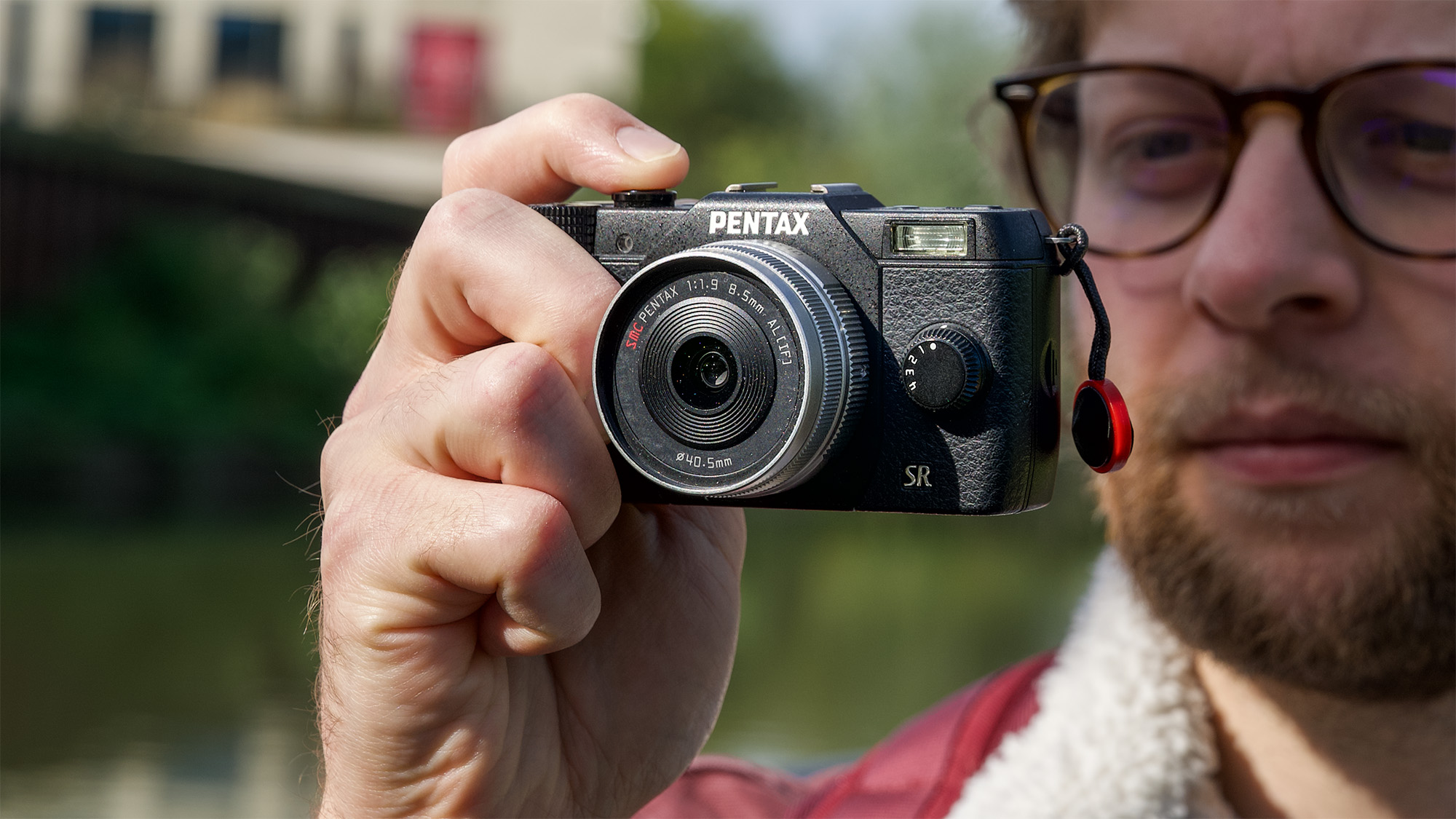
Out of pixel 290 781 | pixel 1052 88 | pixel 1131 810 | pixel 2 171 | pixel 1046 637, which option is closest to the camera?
pixel 1131 810

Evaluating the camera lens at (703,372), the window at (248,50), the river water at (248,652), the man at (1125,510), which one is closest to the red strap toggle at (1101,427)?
the camera lens at (703,372)

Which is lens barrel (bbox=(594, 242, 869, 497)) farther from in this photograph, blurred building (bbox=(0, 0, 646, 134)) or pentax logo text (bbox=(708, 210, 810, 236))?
blurred building (bbox=(0, 0, 646, 134))

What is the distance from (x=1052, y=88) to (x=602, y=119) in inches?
33.7

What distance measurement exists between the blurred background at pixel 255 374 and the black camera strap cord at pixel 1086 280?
2.71 feet

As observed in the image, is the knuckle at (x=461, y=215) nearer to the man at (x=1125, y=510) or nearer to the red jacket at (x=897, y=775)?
the man at (x=1125, y=510)

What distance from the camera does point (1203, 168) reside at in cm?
175

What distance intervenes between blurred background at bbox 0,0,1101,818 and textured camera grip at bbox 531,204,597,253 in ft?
1.51

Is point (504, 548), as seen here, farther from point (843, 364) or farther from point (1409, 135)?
point (1409, 135)

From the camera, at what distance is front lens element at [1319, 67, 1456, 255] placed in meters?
1.60

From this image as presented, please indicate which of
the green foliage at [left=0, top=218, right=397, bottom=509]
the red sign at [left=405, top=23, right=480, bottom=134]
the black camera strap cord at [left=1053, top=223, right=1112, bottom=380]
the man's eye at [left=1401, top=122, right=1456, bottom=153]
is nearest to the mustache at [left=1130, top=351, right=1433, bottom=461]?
the man's eye at [left=1401, top=122, right=1456, bottom=153]

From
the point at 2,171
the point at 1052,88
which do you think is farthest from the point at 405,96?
the point at 1052,88

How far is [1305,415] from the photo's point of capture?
5.14 ft

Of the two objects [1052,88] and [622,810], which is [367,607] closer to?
[622,810]

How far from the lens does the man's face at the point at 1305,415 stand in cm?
156
